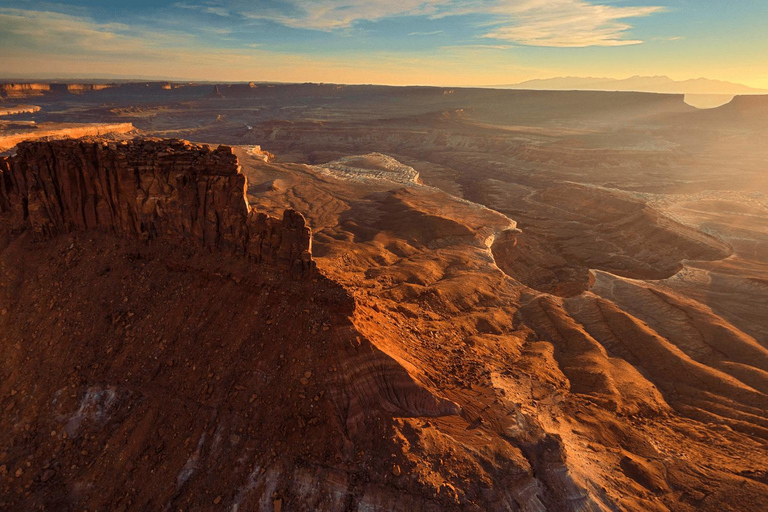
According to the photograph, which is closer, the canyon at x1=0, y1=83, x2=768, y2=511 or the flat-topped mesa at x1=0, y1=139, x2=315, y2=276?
the canyon at x1=0, y1=83, x2=768, y2=511

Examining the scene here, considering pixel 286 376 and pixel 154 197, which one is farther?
pixel 154 197

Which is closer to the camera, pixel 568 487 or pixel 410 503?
pixel 410 503

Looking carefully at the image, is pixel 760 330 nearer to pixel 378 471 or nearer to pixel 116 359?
pixel 378 471

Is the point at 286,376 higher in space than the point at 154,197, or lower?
lower

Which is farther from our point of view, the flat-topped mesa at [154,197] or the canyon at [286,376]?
the flat-topped mesa at [154,197]

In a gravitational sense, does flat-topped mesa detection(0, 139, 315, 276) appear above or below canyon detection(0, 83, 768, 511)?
above

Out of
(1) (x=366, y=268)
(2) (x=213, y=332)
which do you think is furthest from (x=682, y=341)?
(2) (x=213, y=332)

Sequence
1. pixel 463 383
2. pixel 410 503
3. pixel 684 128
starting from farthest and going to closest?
pixel 684 128
pixel 463 383
pixel 410 503

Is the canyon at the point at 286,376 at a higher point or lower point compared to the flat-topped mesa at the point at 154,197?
lower
